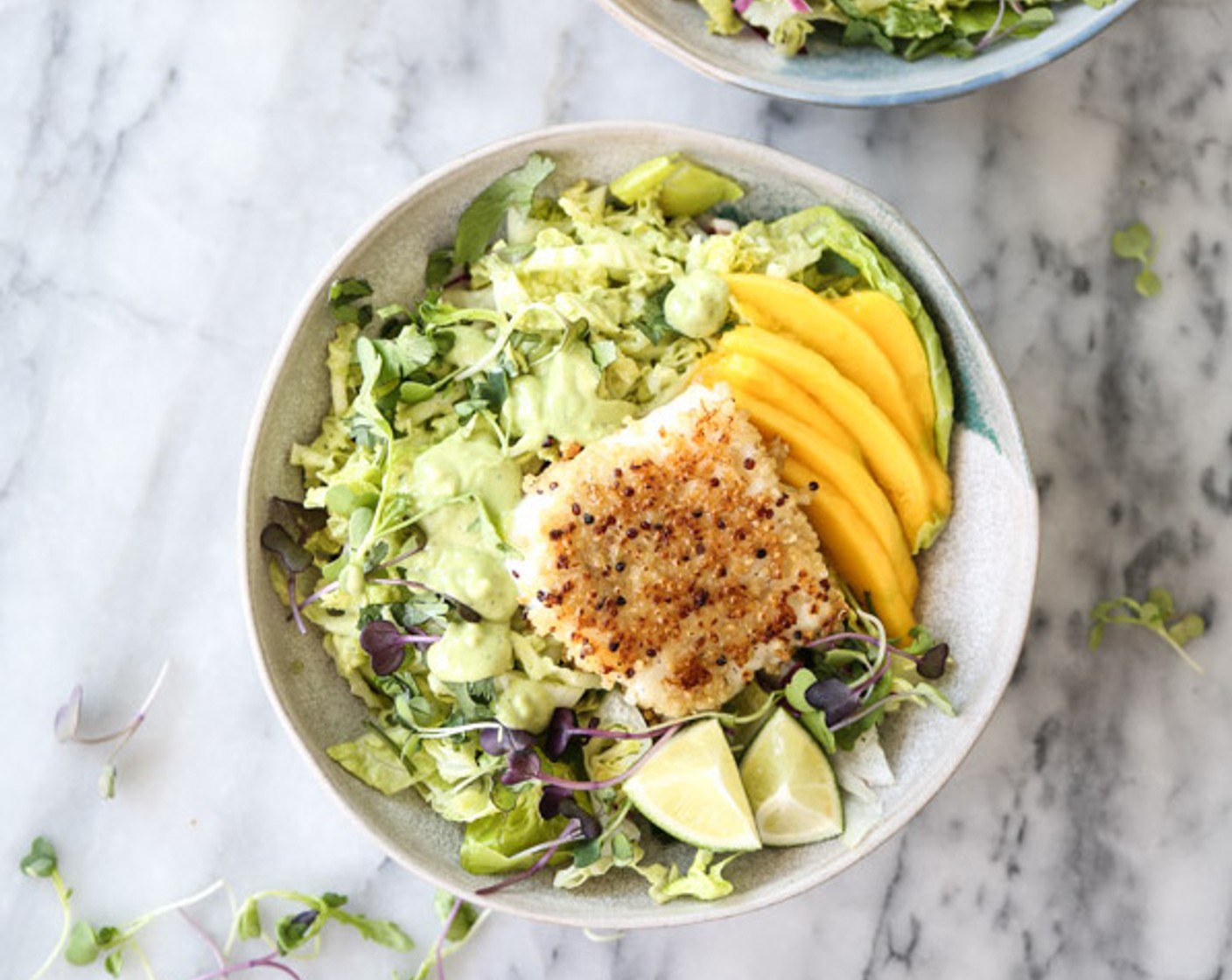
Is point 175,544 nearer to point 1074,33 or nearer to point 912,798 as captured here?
point 912,798

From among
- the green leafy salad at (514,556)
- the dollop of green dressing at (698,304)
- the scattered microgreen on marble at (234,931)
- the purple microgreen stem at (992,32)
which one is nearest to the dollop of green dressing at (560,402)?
the green leafy salad at (514,556)

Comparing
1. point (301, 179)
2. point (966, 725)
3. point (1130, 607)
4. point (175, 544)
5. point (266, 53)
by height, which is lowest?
point (1130, 607)

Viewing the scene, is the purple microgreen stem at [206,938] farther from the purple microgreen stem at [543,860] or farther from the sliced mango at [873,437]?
the sliced mango at [873,437]

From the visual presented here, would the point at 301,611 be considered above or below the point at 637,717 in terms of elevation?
above

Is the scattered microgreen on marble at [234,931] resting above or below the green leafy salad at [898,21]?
below

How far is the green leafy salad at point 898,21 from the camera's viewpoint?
2676mm

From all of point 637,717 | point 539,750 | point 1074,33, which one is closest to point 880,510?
point 637,717

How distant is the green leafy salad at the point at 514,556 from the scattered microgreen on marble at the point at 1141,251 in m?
0.66

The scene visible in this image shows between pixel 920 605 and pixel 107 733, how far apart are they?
5.38ft

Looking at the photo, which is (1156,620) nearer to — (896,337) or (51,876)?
(896,337)

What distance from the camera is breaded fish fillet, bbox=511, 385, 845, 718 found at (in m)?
2.44

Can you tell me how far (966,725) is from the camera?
2.55m

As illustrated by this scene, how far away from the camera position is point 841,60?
8.92 feet

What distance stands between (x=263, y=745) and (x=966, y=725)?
1.39 m
